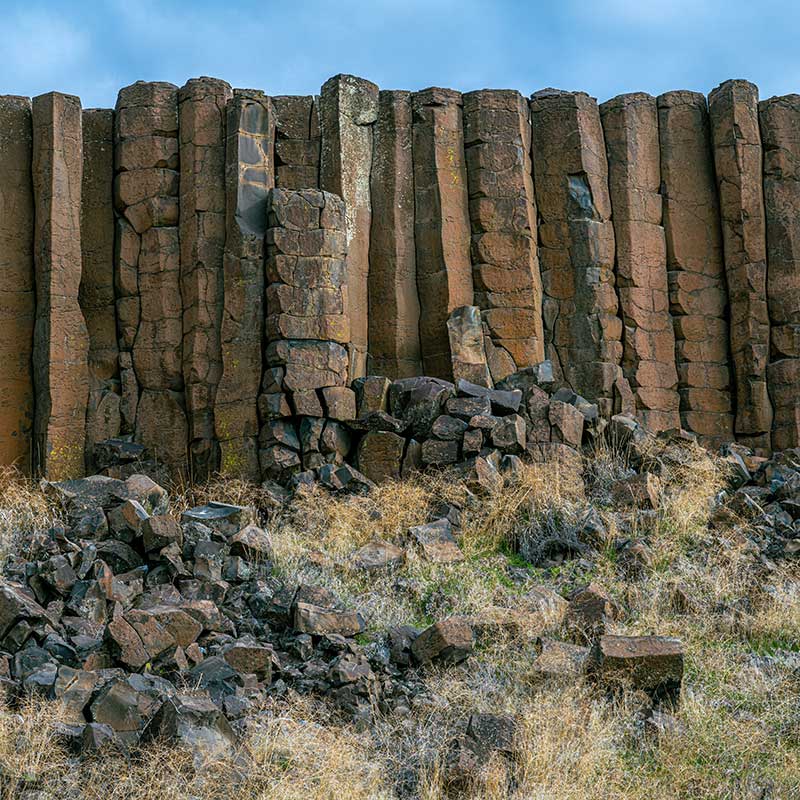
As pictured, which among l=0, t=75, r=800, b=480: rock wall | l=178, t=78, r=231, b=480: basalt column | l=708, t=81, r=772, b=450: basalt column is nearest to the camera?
l=0, t=75, r=800, b=480: rock wall

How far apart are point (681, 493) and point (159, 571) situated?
5143 millimetres

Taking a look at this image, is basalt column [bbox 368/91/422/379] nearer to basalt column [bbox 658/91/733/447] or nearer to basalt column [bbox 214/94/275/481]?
basalt column [bbox 214/94/275/481]

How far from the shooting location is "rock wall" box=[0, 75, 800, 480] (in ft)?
48.4

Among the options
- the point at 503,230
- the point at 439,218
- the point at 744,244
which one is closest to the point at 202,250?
the point at 439,218

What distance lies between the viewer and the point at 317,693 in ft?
27.7

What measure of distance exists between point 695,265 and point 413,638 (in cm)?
984

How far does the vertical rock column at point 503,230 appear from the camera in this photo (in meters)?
16.5

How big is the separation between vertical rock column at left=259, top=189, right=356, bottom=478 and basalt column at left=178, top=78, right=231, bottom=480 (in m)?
1.03

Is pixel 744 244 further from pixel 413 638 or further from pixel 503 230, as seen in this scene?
pixel 413 638

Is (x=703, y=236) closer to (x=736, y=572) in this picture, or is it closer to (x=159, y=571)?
(x=736, y=572)

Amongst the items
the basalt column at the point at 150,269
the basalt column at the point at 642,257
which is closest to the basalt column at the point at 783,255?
the basalt column at the point at 642,257

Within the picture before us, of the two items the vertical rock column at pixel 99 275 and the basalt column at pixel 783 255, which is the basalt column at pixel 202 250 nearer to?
the vertical rock column at pixel 99 275

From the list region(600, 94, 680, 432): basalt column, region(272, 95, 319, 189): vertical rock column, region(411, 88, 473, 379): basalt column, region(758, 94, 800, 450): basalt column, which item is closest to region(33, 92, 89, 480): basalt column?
region(272, 95, 319, 189): vertical rock column

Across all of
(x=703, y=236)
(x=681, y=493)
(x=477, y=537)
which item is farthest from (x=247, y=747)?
(x=703, y=236)
